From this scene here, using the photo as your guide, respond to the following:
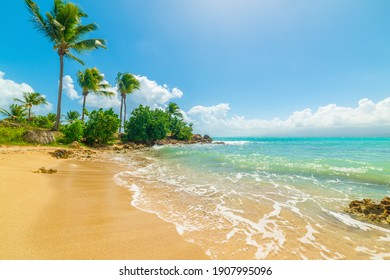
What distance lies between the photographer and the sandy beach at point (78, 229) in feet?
9.30

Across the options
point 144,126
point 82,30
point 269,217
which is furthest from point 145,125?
point 269,217

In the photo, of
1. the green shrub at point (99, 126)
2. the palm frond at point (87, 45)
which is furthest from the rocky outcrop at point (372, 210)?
the palm frond at point (87, 45)

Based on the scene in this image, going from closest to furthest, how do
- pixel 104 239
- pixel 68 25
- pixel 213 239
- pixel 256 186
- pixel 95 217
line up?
pixel 104 239 → pixel 213 239 → pixel 95 217 → pixel 256 186 → pixel 68 25

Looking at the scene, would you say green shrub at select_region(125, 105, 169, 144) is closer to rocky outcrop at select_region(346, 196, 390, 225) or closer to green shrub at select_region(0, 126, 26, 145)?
green shrub at select_region(0, 126, 26, 145)

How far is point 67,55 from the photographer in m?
22.1

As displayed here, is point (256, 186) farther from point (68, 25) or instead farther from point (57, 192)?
point (68, 25)

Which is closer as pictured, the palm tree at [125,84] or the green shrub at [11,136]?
the green shrub at [11,136]

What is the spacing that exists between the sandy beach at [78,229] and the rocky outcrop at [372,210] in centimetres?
527

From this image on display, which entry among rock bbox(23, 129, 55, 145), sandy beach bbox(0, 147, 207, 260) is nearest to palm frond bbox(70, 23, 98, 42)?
rock bbox(23, 129, 55, 145)

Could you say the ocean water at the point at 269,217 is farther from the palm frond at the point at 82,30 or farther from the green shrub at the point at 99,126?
the palm frond at the point at 82,30

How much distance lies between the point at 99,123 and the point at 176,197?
22809 millimetres

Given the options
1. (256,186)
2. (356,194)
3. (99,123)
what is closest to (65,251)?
(256,186)

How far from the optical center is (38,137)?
59.9ft

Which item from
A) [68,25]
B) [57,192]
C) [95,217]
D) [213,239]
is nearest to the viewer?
[213,239]
